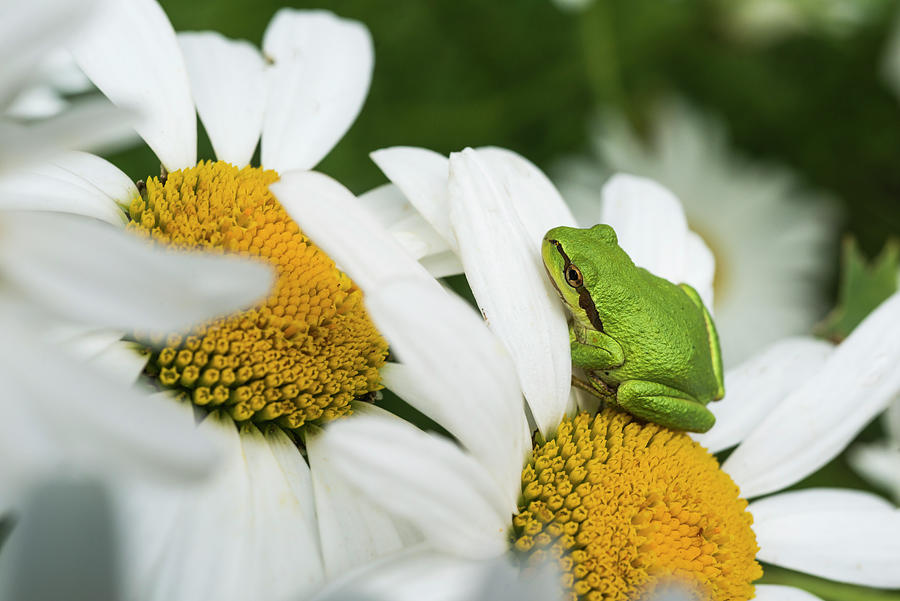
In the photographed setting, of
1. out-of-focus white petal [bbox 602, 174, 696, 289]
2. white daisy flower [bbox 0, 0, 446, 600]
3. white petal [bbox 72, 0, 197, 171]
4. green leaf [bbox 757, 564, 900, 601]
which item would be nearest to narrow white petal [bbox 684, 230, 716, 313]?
out-of-focus white petal [bbox 602, 174, 696, 289]

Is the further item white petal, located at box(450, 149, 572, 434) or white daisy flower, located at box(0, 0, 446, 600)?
white petal, located at box(450, 149, 572, 434)

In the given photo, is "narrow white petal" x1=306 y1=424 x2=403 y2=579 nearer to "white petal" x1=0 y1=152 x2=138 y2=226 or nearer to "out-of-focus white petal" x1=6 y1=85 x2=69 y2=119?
"white petal" x1=0 y1=152 x2=138 y2=226

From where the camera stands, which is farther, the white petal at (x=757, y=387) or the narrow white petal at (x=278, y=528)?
the white petal at (x=757, y=387)

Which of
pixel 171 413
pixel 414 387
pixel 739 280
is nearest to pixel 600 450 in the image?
pixel 414 387

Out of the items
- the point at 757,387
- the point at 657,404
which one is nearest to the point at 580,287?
the point at 657,404

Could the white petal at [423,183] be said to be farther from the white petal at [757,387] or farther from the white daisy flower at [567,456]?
the white petal at [757,387]

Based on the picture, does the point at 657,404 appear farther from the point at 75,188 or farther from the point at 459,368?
the point at 75,188

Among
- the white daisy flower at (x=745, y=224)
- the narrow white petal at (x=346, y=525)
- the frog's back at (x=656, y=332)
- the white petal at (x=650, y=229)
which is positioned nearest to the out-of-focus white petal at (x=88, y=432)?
the narrow white petal at (x=346, y=525)

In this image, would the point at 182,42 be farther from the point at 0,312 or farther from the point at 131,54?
the point at 0,312
